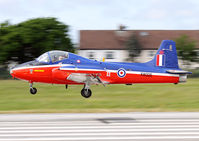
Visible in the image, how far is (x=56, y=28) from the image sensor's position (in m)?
66.6

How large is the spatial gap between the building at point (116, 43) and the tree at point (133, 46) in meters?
1.32

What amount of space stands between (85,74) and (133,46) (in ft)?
212

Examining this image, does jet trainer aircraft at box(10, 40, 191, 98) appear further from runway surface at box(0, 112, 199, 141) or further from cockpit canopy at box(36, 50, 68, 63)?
runway surface at box(0, 112, 199, 141)

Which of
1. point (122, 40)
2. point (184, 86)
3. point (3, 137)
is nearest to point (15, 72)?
point (3, 137)

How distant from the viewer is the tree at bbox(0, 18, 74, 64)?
206ft

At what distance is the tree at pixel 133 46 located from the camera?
84.9 metres

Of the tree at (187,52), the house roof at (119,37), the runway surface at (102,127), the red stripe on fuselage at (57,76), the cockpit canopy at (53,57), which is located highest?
the house roof at (119,37)

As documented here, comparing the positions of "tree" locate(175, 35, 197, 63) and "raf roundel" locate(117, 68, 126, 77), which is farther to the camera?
"tree" locate(175, 35, 197, 63)

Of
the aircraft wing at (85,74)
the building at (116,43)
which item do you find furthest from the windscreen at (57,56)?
the building at (116,43)

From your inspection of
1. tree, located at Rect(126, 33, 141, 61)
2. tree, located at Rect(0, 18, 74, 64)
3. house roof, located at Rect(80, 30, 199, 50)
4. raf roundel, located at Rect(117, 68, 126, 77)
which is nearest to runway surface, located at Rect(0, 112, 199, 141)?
raf roundel, located at Rect(117, 68, 126, 77)

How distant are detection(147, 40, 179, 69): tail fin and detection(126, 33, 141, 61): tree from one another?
62.0 metres

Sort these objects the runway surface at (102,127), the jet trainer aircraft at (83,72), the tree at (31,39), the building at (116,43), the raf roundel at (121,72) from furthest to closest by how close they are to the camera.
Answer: the building at (116,43) → the tree at (31,39) → the runway surface at (102,127) → the raf roundel at (121,72) → the jet trainer aircraft at (83,72)

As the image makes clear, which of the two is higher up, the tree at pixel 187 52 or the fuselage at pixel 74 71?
the tree at pixel 187 52

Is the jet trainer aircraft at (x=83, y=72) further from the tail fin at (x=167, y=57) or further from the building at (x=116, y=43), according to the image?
the building at (x=116, y=43)
